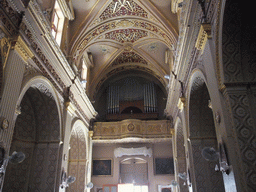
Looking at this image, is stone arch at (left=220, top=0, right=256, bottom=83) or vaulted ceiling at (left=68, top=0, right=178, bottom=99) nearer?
stone arch at (left=220, top=0, right=256, bottom=83)

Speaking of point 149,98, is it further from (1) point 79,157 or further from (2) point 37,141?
(2) point 37,141

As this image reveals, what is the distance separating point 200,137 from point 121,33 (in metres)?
6.27

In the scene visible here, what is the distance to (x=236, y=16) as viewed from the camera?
4.36m

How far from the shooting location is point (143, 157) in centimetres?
1338

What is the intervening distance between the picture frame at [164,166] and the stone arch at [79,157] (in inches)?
153

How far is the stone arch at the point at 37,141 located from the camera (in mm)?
7367

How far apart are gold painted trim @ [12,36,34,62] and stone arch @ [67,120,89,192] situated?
5.19m

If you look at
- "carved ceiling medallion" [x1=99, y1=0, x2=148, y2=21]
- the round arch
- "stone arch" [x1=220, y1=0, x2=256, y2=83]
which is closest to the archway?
the round arch

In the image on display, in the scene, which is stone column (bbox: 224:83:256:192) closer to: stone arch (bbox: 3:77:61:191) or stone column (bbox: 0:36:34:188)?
stone column (bbox: 0:36:34:188)

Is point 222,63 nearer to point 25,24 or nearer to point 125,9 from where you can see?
point 25,24

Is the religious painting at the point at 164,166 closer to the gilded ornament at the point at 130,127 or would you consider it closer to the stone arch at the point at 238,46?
the gilded ornament at the point at 130,127

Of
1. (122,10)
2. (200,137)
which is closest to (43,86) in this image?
(122,10)

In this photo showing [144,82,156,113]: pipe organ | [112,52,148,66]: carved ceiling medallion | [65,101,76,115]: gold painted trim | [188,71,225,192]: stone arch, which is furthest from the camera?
[144,82,156,113]: pipe organ

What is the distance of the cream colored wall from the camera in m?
12.8
